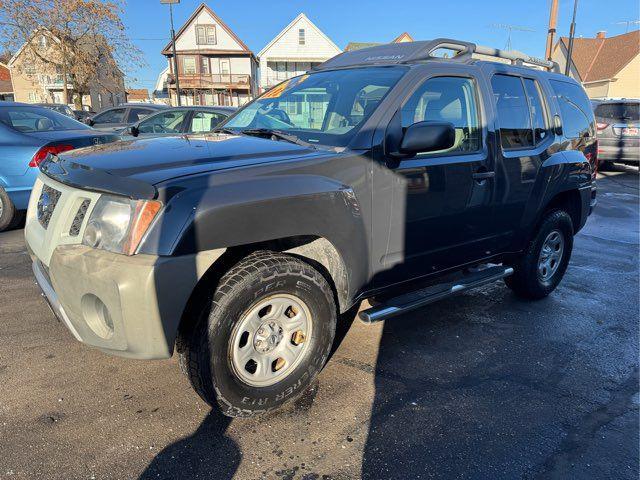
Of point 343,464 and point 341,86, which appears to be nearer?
point 343,464

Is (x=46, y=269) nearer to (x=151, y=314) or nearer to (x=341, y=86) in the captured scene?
(x=151, y=314)

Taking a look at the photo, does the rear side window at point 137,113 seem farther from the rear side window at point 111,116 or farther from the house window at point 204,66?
the house window at point 204,66

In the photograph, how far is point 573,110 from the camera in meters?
4.36

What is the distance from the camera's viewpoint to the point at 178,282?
204cm

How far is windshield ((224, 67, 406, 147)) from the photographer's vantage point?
114 inches

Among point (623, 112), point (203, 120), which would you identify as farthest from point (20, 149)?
point (623, 112)

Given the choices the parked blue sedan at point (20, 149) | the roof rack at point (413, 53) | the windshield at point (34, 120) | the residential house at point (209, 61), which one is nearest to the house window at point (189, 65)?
the residential house at point (209, 61)

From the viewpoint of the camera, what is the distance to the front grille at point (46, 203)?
250cm

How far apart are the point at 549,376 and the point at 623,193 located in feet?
30.7

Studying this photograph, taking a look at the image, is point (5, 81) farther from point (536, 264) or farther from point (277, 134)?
point (536, 264)

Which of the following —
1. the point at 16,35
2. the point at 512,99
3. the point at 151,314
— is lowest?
the point at 151,314

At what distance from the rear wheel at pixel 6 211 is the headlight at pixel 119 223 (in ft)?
14.7

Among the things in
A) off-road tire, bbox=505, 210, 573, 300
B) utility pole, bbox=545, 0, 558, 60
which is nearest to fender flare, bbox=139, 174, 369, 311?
off-road tire, bbox=505, 210, 573, 300

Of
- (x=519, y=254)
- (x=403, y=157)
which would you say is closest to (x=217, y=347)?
(x=403, y=157)
